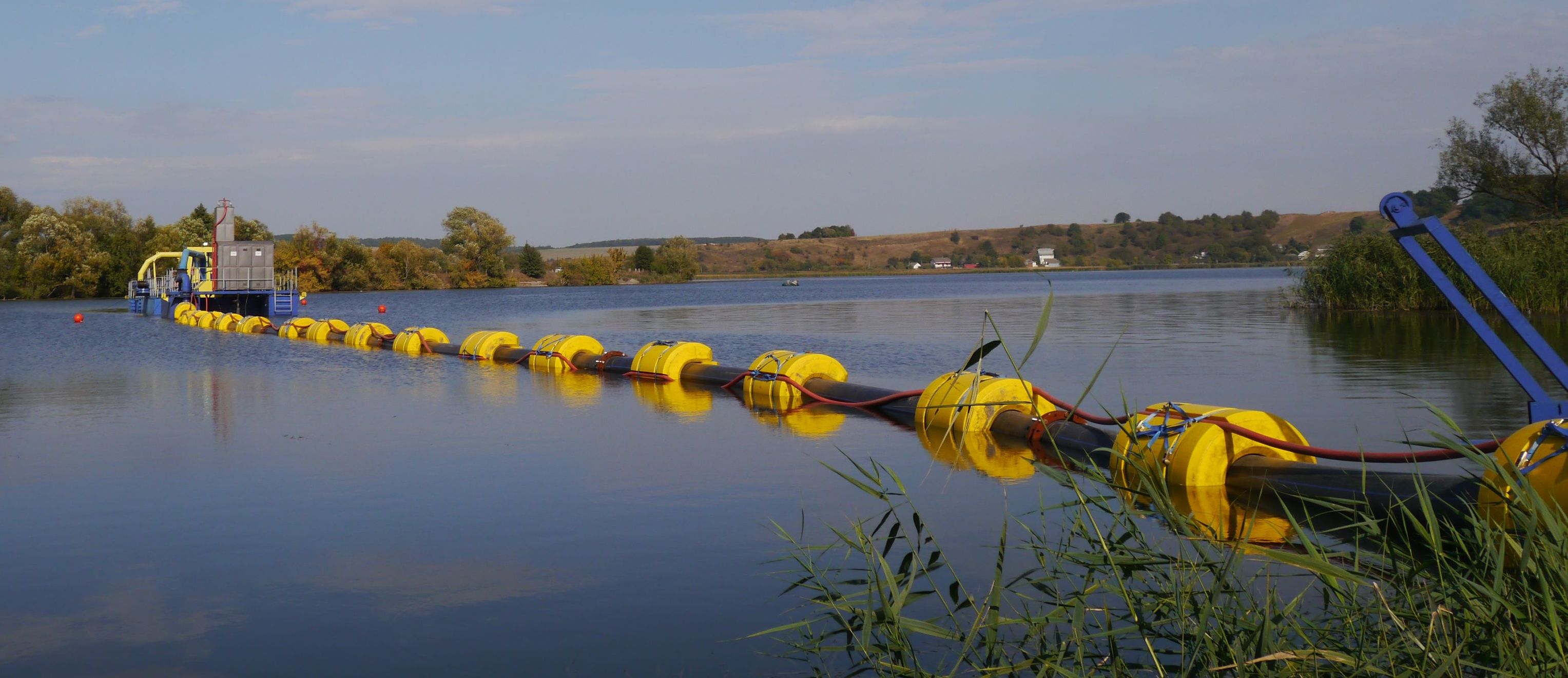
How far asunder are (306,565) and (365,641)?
1460 mm

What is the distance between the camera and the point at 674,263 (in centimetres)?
10750

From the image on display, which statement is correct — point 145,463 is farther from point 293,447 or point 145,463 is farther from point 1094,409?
point 1094,409

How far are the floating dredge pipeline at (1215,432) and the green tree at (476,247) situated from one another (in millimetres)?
79507

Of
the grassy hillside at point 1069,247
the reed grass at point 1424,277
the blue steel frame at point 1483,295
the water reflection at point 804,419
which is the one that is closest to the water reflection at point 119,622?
the blue steel frame at point 1483,295

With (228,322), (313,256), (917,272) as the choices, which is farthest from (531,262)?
(228,322)

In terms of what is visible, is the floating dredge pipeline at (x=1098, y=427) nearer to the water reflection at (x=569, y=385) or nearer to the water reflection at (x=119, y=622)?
the water reflection at (x=569, y=385)

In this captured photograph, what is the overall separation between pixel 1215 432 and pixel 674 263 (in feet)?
331

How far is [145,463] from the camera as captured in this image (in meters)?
9.84

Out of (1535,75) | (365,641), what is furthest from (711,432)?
(1535,75)

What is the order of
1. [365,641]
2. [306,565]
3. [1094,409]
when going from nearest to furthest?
[365,641], [306,565], [1094,409]

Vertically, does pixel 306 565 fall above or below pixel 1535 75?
below

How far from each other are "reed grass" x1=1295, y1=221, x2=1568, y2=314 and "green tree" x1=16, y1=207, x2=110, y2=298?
6686 cm

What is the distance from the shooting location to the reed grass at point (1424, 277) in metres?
25.5

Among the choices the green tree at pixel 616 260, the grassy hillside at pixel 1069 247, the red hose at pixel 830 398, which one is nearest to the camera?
the red hose at pixel 830 398
